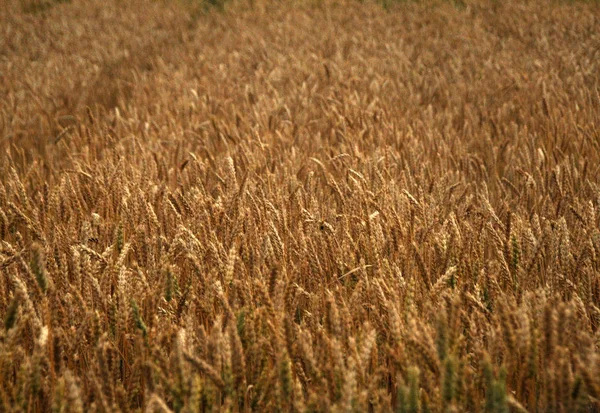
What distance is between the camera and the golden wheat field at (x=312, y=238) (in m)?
0.97

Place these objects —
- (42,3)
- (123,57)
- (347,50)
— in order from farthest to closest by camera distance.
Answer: (42,3) < (123,57) < (347,50)

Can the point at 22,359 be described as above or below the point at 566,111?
above

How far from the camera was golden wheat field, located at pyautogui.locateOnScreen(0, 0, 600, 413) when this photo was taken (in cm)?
97

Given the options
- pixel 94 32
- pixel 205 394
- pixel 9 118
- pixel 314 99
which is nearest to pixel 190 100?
pixel 314 99

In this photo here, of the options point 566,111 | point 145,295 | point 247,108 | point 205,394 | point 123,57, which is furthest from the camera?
point 123,57

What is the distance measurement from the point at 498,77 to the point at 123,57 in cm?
386

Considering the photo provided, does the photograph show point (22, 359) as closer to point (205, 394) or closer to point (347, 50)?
point (205, 394)

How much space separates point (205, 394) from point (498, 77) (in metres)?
3.70

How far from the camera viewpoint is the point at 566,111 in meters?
2.96

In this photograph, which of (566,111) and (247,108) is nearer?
(566,111)

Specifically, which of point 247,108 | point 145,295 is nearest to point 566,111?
point 247,108

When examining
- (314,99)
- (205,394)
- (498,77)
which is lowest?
(498,77)

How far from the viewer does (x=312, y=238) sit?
151 centimetres

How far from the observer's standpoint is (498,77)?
4.12 metres
